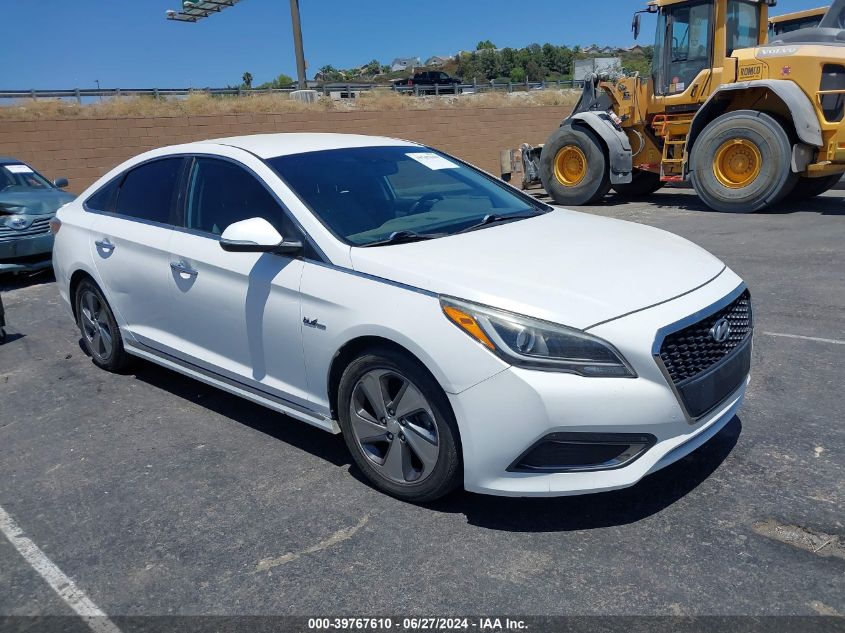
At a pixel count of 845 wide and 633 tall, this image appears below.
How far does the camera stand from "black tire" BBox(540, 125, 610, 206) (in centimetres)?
1305

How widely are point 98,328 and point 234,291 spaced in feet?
6.52

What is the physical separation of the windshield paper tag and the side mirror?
52.8 inches

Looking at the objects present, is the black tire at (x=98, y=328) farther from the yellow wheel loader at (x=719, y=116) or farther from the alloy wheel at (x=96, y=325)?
the yellow wheel loader at (x=719, y=116)

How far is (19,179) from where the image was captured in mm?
10039

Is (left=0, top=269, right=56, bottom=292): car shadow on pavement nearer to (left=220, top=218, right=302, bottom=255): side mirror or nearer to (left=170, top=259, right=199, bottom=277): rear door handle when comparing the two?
(left=170, top=259, right=199, bottom=277): rear door handle

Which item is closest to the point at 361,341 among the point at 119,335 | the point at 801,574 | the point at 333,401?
the point at 333,401

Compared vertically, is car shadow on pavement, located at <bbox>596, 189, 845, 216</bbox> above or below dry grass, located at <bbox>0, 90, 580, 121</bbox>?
below

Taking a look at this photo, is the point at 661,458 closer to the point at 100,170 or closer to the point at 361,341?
the point at 361,341

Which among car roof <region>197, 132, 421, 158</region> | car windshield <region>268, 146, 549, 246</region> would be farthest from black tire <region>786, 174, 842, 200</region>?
car roof <region>197, 132, 421, 158</region>

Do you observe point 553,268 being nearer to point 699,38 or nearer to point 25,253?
point 25,253

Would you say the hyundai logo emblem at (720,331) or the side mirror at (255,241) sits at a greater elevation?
the side mirror at (255,241)

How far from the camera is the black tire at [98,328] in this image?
5.14 metres

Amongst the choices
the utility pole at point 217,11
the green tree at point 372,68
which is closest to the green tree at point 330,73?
the green tree at point 372,68

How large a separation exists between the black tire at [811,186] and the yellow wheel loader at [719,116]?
2 cm
